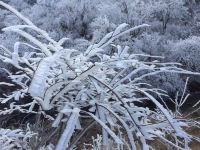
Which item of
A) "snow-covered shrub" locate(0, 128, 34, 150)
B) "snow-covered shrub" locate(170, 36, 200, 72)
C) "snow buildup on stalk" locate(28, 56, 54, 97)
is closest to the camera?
"snow buildup on stalk" locate(28, 56, 54, 97)

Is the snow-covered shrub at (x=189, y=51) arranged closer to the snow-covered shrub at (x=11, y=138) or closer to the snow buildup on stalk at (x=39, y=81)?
the snow-covered shrub at (x=11, y=138)

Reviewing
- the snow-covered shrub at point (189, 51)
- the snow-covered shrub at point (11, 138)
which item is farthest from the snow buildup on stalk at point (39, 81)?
the snow-covered shrub at point (189, 51)

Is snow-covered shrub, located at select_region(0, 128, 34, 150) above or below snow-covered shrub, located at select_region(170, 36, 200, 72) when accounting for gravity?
above

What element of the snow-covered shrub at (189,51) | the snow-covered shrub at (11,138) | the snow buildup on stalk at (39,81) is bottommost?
the snow-covered shrub at (189,51)

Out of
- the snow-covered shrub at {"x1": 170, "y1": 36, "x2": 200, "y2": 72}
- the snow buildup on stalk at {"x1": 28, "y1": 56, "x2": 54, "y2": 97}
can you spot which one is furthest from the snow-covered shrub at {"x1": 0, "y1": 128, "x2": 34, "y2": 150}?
the snow-covered shrub at {"x1": 170, "y1": 36, "x2": 200, "y2": 72}

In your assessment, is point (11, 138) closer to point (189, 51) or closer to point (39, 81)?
point (39, 81)

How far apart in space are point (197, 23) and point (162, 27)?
69cm

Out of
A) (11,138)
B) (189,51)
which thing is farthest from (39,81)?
(189,51)

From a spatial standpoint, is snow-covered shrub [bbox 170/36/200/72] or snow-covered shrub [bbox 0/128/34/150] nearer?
snow-covered shrub [bbox 0/128/34/150]

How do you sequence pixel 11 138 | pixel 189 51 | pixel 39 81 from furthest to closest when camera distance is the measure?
pixel 189 51, pixel 11 138, pixel 39 81

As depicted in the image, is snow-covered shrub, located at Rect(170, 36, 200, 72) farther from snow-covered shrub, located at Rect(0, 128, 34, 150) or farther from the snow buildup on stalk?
the snow buildup on stalk

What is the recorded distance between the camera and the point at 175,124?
33.2 inches

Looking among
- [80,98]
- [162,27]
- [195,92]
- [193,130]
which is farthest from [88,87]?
[162,27]

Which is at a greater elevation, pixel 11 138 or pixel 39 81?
pixel 39 81
